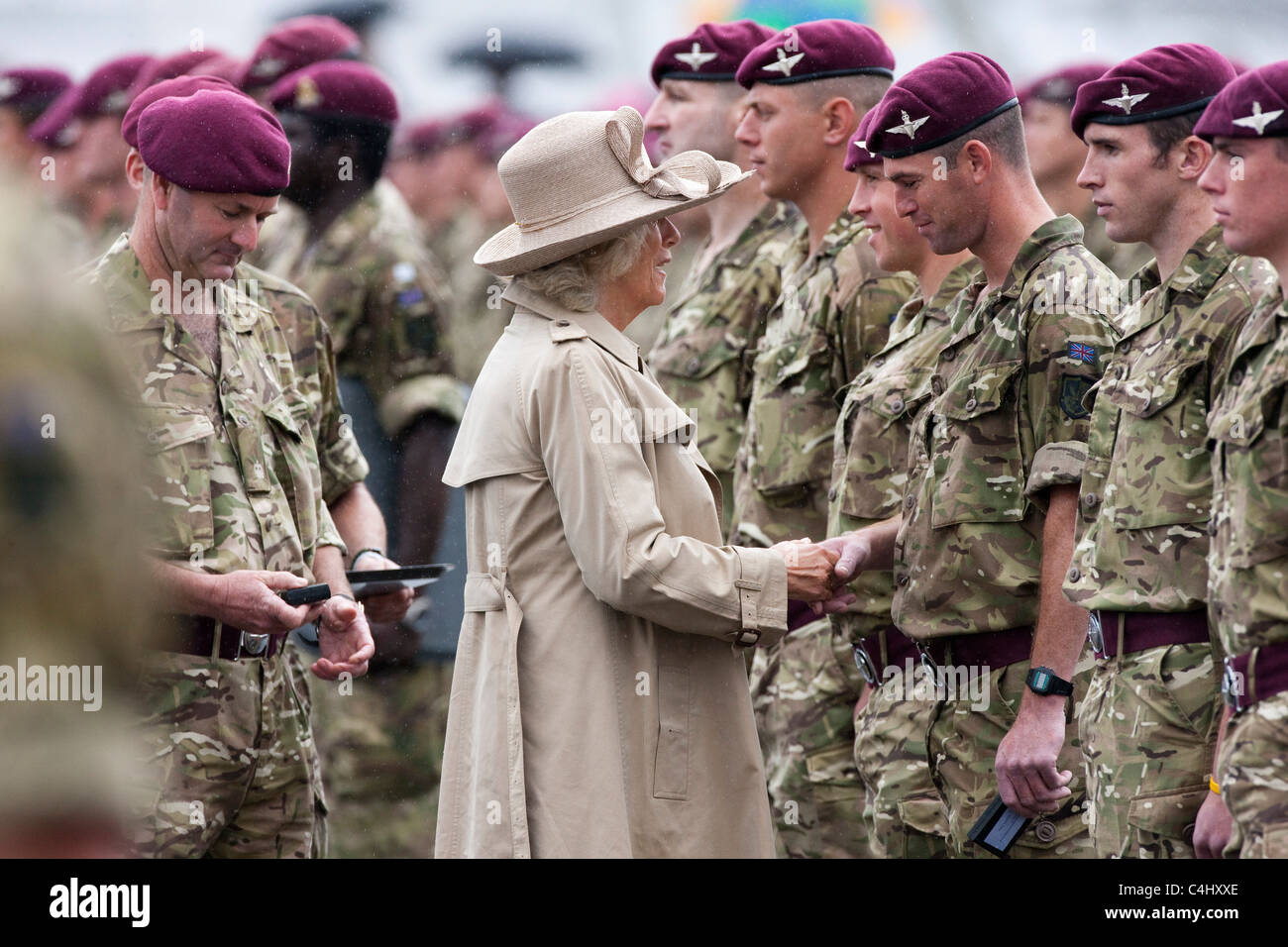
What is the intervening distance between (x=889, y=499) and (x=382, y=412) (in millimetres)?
2766

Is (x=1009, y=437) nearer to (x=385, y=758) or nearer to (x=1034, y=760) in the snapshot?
(x=1034, y=760)

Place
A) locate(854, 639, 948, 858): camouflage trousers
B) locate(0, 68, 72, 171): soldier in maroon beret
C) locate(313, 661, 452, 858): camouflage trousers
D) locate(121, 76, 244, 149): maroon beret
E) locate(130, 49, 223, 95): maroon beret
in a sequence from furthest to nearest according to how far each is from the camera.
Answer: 1. locate(0, 68, 72, 171): soldier in maroon beret
2. locate(130, 49, 223, 95): maroon beret
3. locate(313, 661, 452, 858): camouflage trousers
4. locate(121, 76, 244, 149): maroon beret
5. locate(854, 639, 948, 858): camouflage trousers

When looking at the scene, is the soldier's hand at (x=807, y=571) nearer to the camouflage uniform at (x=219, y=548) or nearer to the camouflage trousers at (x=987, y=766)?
the camouflage trousers at (x=987, y=766)

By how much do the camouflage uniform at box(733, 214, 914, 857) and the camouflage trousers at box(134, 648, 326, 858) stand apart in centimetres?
150

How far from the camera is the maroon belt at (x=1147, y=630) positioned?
10.8ft

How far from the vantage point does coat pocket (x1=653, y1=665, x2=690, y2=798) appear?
3549mm

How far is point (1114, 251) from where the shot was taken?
786 centimetres

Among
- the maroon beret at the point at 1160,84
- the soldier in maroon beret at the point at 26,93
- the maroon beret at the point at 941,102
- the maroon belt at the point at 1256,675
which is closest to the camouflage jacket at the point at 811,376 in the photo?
the maroon beret at the point at 941,102

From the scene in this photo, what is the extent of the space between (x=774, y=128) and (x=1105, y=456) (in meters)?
2.27

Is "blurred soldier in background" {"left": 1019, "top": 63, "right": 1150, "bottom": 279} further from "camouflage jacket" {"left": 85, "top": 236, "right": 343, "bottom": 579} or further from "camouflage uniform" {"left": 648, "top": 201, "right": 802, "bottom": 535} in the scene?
"camouflage jacket" {"left": 85, "top": 236, "right": 343, "bottom": 579}

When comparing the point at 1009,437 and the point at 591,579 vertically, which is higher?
the point at 1009,437

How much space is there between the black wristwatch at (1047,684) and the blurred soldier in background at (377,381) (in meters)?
3.35

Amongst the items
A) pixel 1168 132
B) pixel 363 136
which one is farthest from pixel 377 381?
pixel 1168 132

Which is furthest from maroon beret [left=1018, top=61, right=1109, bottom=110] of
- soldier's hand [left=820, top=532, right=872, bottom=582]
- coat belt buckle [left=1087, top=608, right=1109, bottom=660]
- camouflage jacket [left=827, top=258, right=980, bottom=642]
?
coat belt buckle [left=1087, top=608, right=1109, bottom=660]
